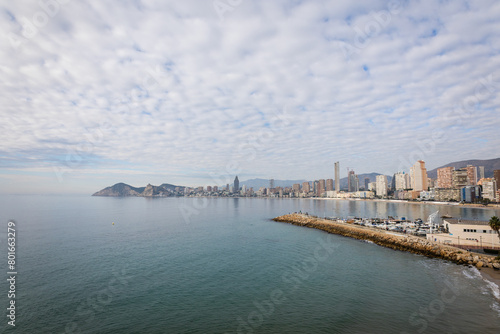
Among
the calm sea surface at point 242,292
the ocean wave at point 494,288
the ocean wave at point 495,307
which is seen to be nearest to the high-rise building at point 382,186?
the calm sea surface at point 242,292

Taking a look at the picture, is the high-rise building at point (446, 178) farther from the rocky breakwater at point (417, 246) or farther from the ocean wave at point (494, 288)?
the ocean wave at point (494, 288)

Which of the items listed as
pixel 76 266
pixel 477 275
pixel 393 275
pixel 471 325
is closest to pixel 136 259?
pixel 76 266

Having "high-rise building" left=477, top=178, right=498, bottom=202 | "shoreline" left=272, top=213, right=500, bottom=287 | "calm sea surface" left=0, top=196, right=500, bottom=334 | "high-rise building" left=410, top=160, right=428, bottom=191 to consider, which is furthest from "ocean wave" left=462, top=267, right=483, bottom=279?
"high-rise building" left=410, top=160, right=428, bottom=191

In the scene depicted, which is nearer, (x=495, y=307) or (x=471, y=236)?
(x=495, y=307)

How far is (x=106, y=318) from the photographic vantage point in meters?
13.3

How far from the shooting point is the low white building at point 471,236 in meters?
25.4

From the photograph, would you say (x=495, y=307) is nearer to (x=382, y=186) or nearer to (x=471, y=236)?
(x=471, y=236)

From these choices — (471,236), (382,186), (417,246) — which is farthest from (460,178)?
(417,246)

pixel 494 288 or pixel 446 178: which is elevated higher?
pixel 446 178

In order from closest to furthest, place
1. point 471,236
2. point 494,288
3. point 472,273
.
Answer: point 494,288
point 472,273
point 471,236

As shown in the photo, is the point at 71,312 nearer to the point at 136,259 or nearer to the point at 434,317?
the point at 136,259

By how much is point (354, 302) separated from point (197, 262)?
47.7ft

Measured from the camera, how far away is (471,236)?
87.0 feet

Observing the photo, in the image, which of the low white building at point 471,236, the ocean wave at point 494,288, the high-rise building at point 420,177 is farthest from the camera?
→ the high-rise building at point 420,177
